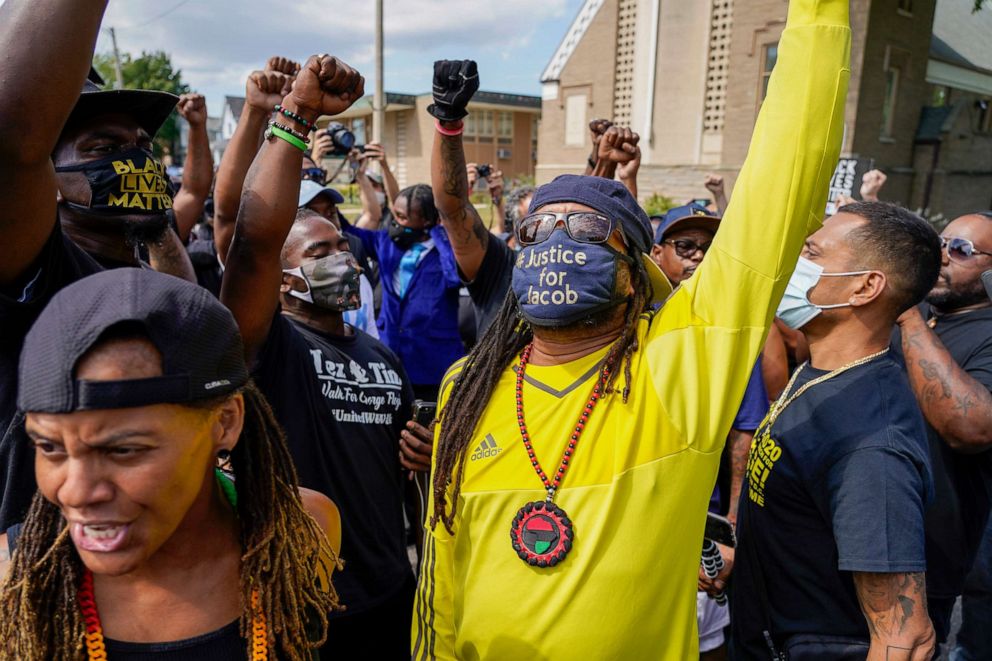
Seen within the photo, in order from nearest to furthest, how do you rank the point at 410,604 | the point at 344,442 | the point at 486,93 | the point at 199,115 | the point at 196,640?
the point at 196,640 → the point at 344,442 → the point at 410,604 → the point at 199,115 → the point at 486,93

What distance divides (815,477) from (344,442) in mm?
1555

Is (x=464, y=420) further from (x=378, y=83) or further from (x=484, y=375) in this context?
(x=378, y=83)

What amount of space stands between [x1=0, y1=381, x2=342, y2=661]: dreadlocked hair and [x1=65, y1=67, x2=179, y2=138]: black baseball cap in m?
1.16

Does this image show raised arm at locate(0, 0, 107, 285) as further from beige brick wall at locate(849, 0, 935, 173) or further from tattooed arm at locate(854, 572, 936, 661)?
beige brick wall at locate(849, 0, 935, 173)

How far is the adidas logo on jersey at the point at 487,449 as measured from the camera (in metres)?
1.85

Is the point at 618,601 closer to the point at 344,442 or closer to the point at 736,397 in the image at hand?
the point at 736,397

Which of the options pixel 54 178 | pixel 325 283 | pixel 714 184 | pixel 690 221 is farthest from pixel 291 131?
pixel 714 184

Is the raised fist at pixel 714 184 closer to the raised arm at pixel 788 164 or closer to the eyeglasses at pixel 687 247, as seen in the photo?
the eyeglasses at pixel 687 247

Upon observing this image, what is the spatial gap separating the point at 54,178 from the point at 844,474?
6.69 feet

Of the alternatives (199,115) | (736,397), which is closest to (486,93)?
(199,115)

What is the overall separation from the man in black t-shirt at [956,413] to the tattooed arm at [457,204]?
1952 mm

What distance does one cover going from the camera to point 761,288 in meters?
1.67

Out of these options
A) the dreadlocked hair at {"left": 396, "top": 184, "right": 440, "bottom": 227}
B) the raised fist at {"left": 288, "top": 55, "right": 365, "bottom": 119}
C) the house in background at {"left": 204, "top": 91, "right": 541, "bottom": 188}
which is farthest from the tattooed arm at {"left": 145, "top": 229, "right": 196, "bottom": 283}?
the house in background at {"left": 204, "top": 91, "right": 541, "bottom": 188}

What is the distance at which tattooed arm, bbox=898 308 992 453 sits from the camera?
253 cm
